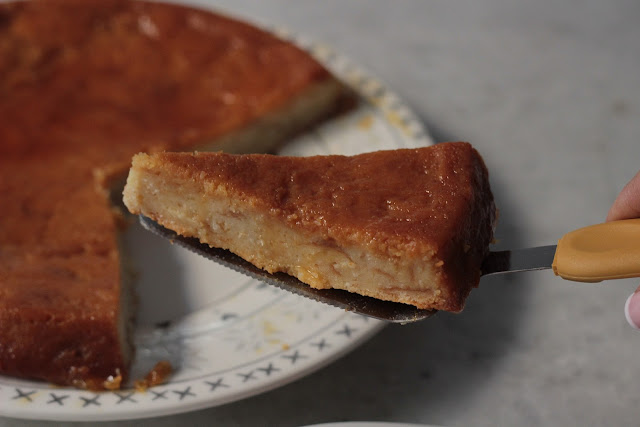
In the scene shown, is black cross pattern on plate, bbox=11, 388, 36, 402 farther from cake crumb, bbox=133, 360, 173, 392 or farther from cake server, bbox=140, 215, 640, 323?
cake server, bbox=140, 215, 640, 323

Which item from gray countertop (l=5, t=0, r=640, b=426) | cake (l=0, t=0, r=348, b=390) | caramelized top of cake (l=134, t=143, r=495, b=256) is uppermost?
caramelized top of cake (l=134, t=143, r=495, b=256)

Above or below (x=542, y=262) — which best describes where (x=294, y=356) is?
below

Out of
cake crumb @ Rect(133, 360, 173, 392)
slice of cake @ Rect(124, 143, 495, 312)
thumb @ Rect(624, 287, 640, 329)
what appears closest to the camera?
thumb @ Rect(624, 287, 640, 329)

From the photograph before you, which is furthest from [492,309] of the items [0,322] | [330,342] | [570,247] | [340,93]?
[0,322]

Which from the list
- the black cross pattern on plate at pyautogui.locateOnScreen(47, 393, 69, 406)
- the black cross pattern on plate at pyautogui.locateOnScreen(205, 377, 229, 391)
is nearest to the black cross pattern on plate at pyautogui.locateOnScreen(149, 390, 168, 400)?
the black cross pattern on plate at pyautogui.locateOnScreen(205, 377, 229, 391)

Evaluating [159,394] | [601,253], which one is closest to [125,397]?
[159,394]

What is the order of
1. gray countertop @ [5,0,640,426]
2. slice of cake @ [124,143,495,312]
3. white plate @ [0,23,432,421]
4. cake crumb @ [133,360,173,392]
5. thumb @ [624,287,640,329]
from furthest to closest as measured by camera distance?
gray countertop @ [5,0,640,426], cake crumb @ [133,360,173,392], white plate @ [0,23,432,421], slice of cake @ [124,143,495,312], thumb @ [624,287,640,329]

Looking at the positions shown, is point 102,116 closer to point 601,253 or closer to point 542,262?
point 542,262

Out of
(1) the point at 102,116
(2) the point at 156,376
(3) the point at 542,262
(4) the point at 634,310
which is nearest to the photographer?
(4) the point at 634,310
